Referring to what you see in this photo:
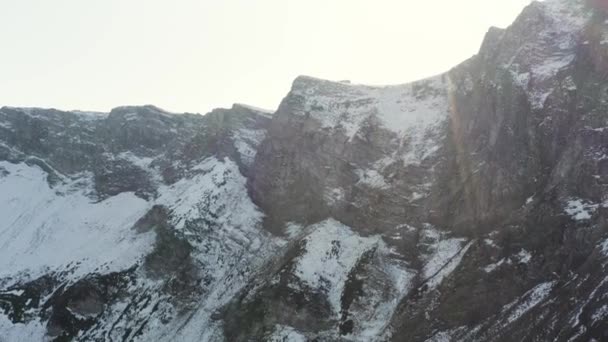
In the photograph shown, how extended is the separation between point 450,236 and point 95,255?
43835 millimetres

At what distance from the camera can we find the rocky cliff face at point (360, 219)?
55.3 m

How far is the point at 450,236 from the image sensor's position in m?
65.7

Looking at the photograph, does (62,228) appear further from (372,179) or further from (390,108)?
(390,108)

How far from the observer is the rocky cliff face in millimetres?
55281

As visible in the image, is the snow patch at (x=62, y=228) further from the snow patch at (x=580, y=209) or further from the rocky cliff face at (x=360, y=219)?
the snow patch at (x=580, y=209)

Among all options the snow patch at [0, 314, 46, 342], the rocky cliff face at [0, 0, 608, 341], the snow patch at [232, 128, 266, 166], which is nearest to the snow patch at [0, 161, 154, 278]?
the rocky cliff face at [0, 0, 608, 341]

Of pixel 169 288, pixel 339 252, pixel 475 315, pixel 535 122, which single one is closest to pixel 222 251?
pixel 169 288

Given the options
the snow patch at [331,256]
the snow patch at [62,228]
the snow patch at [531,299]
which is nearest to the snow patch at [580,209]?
the snow patch at [531,299]

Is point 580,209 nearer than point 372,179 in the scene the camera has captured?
Yes

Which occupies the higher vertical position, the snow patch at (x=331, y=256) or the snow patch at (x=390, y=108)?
the snow patch at (x=390, y=108)

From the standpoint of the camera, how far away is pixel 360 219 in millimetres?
73625

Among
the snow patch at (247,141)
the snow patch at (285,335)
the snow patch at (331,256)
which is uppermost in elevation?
the snow patch at (247,141)

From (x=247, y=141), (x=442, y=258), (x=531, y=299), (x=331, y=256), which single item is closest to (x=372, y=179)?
(x=331, y=256)

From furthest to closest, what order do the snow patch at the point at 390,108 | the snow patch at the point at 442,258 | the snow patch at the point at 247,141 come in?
the snow patch at the point at 247,141 → the snow patch at the point at 390,108 → the snow patch at the point at 442,258
